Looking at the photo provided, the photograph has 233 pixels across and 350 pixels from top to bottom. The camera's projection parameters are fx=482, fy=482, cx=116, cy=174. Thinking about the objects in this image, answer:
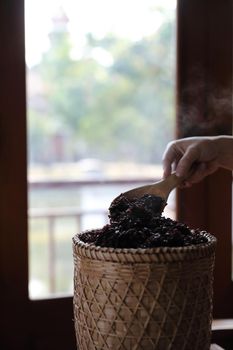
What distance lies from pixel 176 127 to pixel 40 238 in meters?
2.20

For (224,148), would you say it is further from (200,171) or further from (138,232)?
(138,232)

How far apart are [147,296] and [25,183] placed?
611mm

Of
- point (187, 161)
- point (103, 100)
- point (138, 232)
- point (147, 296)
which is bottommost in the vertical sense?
point (147, 296)

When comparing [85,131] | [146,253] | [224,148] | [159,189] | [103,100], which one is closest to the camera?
[146,253]

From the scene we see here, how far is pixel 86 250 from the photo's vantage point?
0.95m

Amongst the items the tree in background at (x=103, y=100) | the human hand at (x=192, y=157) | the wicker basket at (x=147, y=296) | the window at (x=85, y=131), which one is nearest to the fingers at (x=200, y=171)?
the human hand at (x=192, y=157)

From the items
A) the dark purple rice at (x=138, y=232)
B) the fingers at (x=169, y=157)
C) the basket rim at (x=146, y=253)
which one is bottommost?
the basket rim at (x=146, y=253)

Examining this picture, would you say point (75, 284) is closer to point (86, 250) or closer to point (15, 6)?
point (86, 250)

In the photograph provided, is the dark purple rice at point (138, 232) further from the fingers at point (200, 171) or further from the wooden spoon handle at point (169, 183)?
the fingers at point (200, 171)

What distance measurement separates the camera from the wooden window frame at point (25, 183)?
1367 mm

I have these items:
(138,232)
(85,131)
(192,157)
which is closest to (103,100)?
(85,131)

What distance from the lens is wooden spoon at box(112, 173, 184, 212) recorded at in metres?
1.19

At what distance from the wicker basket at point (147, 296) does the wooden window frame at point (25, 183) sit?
1.57ft

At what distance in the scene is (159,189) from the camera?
122 centimetres
